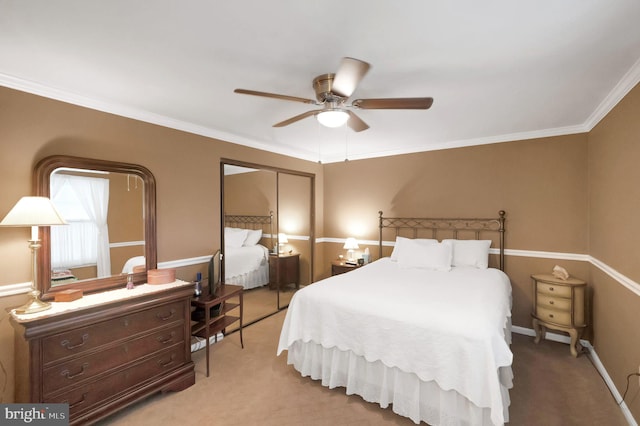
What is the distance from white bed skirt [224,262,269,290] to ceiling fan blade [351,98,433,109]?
106 inches

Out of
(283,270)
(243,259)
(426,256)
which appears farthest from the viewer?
(283,270)

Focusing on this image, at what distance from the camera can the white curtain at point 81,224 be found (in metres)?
2.36

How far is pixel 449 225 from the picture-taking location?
418 centimetres

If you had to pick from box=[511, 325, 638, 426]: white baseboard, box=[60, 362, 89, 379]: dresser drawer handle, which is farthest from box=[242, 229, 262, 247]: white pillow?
box=[511, 325, 638, 426]: white baseboard

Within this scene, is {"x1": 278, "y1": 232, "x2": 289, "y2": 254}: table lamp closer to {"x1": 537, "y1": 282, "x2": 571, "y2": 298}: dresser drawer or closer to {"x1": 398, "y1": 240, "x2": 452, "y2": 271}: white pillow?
{"x1": 398, "y1": 240, "x2": 452, "y2": 271}: white pillow

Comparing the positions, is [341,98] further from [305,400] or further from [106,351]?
[106,351]

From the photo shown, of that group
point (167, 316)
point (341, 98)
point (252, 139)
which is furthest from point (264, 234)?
point (341, 98)

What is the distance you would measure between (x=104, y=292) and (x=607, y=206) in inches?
179

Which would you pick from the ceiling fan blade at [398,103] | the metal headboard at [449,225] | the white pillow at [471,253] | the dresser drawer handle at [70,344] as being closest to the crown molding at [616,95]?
the metal headboard at [449,225]

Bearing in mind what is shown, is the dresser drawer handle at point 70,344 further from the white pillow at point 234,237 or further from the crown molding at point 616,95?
the crown molding at point 616,95

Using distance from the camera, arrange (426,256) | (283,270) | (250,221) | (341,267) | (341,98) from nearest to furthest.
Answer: (341,98) < (426,256) < (250,221) < (283,270) < (341,267)

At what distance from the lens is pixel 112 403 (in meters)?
2.13

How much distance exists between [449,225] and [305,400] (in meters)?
3.00

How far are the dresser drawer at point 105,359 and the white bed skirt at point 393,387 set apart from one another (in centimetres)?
119
